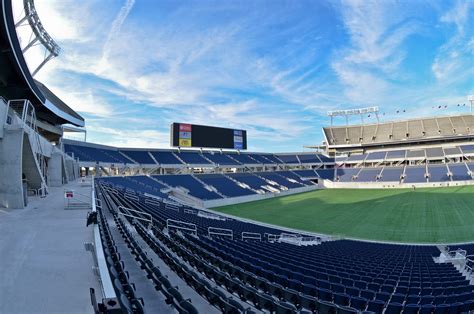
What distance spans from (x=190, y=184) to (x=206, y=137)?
37.8ft

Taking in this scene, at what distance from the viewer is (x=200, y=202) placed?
33906 mm

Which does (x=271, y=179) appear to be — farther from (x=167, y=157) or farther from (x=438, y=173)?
(x=438, y=173)

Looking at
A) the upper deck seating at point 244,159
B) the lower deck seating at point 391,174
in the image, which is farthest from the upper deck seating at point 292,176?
the lower deck seating at point 391,174

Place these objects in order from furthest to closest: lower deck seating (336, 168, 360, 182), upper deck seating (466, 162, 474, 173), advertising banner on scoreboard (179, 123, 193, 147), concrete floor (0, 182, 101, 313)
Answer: lower deck seating (336, 168, 360, 182)
upper deck seating (466, 162, 474, 173)
advertising banner on scoreboard (179, 123, 193, 147)
concrete floor (0, 182, 101, 313)

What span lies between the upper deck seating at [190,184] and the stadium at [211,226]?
0.41m

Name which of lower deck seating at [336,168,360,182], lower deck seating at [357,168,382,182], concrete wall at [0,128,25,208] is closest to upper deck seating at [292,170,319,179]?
lower deck seating at [336,168,360,182]

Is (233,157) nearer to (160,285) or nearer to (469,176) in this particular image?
(469,176)

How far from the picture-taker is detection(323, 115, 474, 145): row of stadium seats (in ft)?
198

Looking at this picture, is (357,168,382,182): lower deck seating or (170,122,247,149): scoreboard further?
(357,168,382,182): lower deck seating

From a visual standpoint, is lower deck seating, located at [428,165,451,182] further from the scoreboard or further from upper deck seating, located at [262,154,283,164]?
the scoreboard

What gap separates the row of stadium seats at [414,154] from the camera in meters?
55.5

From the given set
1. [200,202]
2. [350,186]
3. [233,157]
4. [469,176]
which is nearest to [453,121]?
[469,176]

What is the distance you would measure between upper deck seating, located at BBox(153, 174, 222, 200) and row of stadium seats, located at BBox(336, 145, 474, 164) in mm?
41991

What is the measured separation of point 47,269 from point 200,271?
314 centimetres
